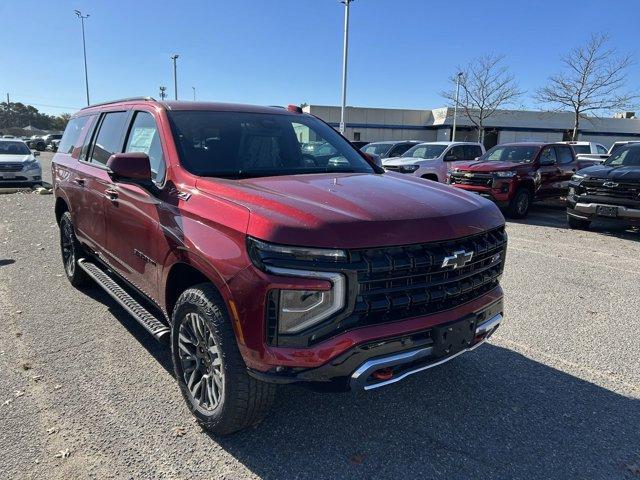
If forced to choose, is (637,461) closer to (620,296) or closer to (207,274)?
(207,274)

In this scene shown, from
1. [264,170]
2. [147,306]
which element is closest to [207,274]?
[264,170]

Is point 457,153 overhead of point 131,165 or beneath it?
overhead

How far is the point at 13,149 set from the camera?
1656cm

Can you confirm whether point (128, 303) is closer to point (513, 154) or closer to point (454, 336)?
point (454, 336)

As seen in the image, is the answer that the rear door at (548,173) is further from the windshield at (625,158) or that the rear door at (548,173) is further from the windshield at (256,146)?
the windshield at (256,146)

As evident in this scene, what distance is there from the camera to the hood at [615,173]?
9167 millimetres

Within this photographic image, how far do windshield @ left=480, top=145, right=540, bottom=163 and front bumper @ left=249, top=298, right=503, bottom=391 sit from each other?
11151 mm

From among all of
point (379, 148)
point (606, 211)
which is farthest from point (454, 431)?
point (379, 148)

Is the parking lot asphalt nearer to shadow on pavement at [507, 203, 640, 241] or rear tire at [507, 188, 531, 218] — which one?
shadow on pavement at [507, 203, 640, 241]

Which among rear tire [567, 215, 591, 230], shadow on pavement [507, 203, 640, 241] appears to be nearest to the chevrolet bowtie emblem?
shadow on pavement [507, 203, 640, 241]

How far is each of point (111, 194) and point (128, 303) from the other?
891 mm

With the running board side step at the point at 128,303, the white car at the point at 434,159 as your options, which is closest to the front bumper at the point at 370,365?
the running board side step at the point at 128,303

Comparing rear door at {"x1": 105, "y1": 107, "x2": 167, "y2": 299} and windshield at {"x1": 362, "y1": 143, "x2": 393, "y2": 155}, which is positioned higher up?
windshield at {"x1": 362, "y1": 143, "x2": 393, "y2": 155}

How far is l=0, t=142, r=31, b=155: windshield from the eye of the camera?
1636cm
